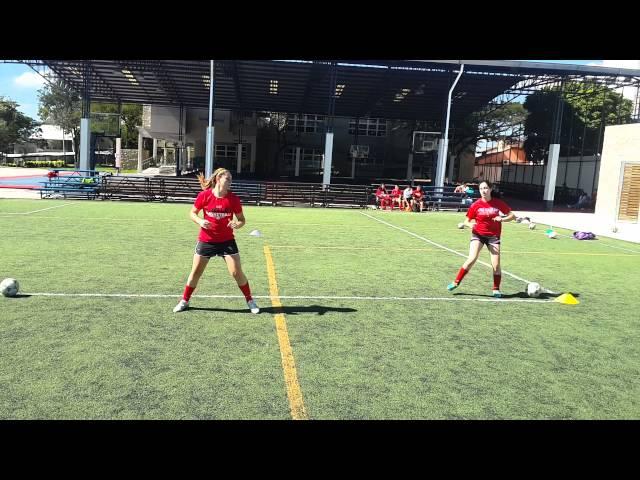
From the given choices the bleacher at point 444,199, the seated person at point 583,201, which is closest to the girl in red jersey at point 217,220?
the bleacher at point 444,199

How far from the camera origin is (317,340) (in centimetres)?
602

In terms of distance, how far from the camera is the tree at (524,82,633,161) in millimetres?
43125

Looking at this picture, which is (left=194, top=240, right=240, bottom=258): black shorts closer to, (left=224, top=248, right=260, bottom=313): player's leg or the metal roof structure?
(left=224, top=248, right=260, bottom=313): player's leg

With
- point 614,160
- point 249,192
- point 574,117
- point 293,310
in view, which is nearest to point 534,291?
point 293,310

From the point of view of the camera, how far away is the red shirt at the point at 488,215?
8461 millimetres

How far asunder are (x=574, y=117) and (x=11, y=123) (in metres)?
84.1

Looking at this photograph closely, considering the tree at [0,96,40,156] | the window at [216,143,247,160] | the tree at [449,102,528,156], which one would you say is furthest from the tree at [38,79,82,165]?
the tree at [449,102,528,156]

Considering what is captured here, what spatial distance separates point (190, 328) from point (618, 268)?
1017 cm

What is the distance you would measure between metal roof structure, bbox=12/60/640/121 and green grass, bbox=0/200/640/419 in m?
21.3

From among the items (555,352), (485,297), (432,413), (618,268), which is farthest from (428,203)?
(432,413)

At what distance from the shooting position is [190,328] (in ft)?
20.5
